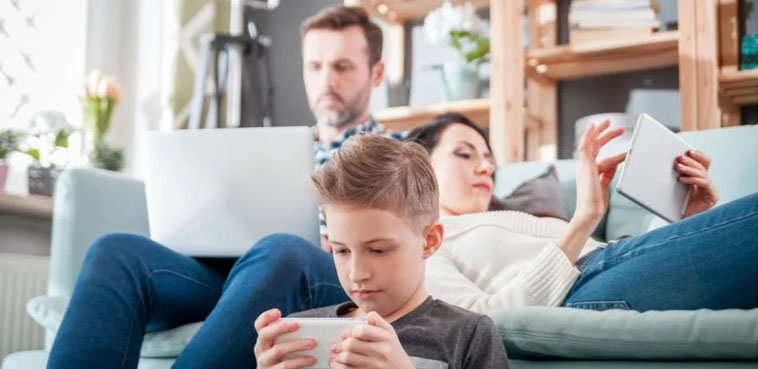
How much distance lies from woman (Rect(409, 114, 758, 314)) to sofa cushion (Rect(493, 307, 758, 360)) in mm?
97

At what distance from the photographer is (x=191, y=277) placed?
160 centimetres

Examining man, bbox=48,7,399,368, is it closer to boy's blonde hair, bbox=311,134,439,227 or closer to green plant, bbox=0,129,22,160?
boy's blonde hair, bbox=311,134,439,227

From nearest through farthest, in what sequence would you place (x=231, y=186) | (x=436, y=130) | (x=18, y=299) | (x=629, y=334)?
(x=629, y=334), (x=231, y=186), (x=436, y=130), (x=18, y=299)

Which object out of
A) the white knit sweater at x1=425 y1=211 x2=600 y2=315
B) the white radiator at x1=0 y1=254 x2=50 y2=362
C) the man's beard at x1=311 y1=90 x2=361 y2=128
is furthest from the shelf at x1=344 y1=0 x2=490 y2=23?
the white knit sweater at x1=425 y1=211 x2=600 y2=315

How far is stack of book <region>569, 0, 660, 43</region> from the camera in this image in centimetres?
263

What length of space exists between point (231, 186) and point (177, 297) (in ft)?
0.79

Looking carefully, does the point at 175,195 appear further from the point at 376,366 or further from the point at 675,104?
the point at 675,104

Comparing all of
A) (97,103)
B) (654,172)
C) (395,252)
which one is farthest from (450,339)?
(97,103)

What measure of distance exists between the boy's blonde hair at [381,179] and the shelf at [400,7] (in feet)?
6.36

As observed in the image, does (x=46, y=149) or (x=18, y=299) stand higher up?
(x=46, y=149)

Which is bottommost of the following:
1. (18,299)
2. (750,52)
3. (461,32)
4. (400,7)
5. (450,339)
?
(18,299)

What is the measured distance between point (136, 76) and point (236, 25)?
589 mm

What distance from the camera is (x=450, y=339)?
1.07m

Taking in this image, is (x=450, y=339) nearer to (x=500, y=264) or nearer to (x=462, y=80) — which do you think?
(x=500, y=264)
